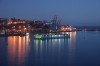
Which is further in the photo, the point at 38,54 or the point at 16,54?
the point at 38,54

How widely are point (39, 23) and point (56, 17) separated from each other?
24.4ft

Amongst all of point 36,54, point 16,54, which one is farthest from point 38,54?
point 16,54

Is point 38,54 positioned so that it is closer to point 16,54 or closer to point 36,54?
point 36,54

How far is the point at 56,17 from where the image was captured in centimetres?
4034

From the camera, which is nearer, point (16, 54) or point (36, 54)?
point (16, 54)

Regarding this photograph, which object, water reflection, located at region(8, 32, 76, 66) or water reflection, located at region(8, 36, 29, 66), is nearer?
water reflection, located at region(8, 36, 29, 66)

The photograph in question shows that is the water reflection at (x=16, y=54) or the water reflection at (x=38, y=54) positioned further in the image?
the water reflection at (x=38, y=54)

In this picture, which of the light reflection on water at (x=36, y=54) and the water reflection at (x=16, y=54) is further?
the light reflection on water at (x=36, y=54)

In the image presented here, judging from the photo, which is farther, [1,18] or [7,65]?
[1,18]

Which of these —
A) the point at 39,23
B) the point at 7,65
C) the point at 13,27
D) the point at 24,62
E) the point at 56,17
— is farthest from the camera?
the point at 39,23

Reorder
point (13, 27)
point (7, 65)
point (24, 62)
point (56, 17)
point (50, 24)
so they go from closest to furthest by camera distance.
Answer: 1. point (7, 65)
2. point (24, 62)
3. point (13, 27)
4. point (56, 17)
5. point (50, 24)

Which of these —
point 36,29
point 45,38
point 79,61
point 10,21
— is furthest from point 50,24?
point 79,61

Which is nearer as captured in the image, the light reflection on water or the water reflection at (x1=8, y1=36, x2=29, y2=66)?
the water reflection at (x1=8, y1=36, x2=29, y2=66)

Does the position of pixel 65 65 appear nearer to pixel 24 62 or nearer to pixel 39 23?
pixel 24 62
